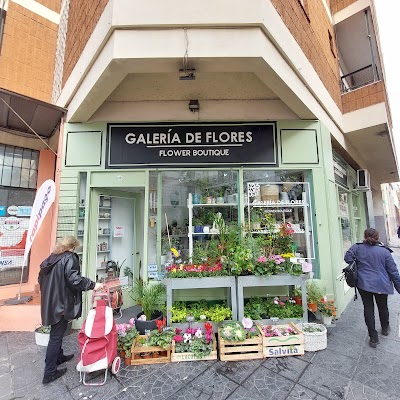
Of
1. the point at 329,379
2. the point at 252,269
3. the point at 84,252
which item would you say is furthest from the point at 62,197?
the point at 329,379

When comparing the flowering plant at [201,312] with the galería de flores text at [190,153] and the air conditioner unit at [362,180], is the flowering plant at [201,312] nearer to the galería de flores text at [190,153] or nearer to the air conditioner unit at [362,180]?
the galería de flores text at [190,153]

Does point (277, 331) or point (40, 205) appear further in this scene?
point (40, 205)

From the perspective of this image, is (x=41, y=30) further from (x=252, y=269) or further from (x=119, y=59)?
(x=252, y=269)

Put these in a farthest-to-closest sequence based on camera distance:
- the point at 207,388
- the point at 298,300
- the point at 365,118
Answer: the point at 365,118, the point at 298,300, the point at 207,388

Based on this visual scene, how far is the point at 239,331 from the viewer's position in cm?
338

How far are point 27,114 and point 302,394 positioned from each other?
262 inches

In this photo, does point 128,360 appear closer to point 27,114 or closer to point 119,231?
point 119,231

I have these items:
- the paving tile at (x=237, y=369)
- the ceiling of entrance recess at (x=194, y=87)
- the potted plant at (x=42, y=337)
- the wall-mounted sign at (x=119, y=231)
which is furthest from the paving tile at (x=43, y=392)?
the ceiling of entrance recess at (x=194, y=87)

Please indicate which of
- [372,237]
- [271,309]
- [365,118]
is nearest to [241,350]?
[271,309]

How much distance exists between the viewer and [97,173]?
4.93 meters

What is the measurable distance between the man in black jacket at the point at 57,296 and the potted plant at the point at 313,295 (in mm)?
3656

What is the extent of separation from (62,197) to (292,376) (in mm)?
4841

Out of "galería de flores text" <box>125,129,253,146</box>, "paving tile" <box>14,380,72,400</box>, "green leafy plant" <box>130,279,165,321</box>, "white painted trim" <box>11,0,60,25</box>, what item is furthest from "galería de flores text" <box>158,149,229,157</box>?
"white painted trim" <box>11,0,60,25</box>

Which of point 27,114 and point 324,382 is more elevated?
point 27,114
